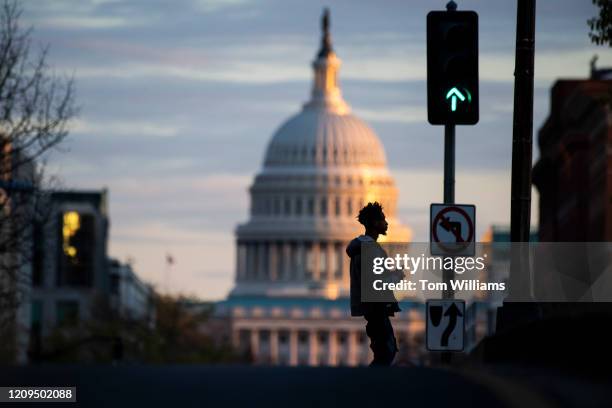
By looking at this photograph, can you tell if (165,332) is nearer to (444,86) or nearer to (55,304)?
(55,304)

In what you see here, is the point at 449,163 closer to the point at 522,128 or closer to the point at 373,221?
the point at 522,128

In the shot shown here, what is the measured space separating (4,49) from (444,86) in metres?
29.8

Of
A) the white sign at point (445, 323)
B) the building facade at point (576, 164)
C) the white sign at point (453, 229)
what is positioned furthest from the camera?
the building facade at point (576, 164)

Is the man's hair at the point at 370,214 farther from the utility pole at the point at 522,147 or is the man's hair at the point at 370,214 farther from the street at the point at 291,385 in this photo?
the street at the point at 291,385

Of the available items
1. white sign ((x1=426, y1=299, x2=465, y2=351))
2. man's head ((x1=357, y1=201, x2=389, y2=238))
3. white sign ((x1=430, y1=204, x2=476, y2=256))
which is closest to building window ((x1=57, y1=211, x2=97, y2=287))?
white sign ((x1=430, y1=204, x2=476, y2=256))

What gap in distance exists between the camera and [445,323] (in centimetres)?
2394

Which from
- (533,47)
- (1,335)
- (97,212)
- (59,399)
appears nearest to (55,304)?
(97,212)

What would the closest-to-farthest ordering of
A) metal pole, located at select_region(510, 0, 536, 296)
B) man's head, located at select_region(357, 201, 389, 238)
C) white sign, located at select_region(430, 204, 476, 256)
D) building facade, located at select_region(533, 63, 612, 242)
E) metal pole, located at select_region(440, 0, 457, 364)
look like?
man's head, located at select_region(357, 201, 389, 238) → white sign, located at select_region(430, 204, 476, 256) → metal pole, located at select_region(440, 0, 457, 364) → metal pole, located at select_region(510, 0, 536, 296) → building facade, located at select_region(533, 63, 612, 242)

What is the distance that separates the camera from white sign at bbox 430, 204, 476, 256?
24484mm

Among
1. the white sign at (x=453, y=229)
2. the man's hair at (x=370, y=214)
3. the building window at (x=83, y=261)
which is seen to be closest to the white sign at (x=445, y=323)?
the white sign at (x=453, y=229)

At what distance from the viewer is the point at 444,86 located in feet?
81.7

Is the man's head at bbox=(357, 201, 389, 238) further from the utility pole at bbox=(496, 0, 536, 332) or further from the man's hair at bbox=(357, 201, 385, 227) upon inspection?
the utility pole at bbox=(496, 0, 536, 332)

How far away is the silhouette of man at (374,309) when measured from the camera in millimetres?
22734

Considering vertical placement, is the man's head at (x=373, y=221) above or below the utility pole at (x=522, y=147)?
below
